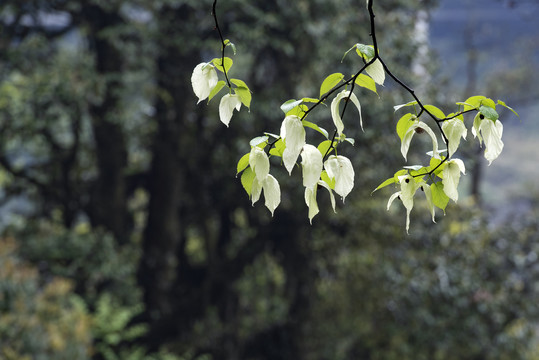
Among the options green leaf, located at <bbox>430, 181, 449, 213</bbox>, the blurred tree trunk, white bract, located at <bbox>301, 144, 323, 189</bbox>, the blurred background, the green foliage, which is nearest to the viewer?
white bract, located at <bbox>301, 144, 323, 189</bbox>

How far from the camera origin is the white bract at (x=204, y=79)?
1083 millimetres

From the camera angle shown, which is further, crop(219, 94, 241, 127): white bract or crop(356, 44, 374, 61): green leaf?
crop(219, 94, 241, 127): white bract

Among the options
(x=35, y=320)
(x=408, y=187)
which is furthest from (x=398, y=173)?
(x=35, y=320)

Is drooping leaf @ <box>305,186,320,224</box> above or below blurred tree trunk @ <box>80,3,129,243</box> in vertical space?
below

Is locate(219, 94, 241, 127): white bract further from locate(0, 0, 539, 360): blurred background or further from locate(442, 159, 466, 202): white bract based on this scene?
locate(0, 0, 539, 360): blurred background

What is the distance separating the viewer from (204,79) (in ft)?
3.57

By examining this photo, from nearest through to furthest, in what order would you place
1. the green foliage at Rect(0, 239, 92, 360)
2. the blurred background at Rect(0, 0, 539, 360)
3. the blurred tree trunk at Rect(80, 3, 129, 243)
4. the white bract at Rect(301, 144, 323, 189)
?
the white bract at Rect(301, 144, 323, 189) → the green foliage at Rect(0, 239, 92, 360) → the blurred background at Rect(0, 0, 539, 360) → the blurred tree trunk at Rect(80, 3, 129, 243)

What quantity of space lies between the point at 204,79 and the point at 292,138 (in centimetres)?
23

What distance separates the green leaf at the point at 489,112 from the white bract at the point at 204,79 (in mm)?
459

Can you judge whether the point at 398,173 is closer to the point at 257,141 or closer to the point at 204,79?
the point at 257,141

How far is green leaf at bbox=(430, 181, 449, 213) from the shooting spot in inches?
41.4

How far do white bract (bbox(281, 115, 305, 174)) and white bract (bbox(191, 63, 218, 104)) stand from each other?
191 millimetres

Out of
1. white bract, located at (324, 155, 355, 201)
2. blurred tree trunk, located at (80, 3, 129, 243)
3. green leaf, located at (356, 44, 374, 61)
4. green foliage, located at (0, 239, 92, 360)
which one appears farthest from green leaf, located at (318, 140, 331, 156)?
blurred tree trunk, located at (80, 3, 129, 243)

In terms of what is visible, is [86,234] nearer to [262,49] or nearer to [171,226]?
[171,226]
